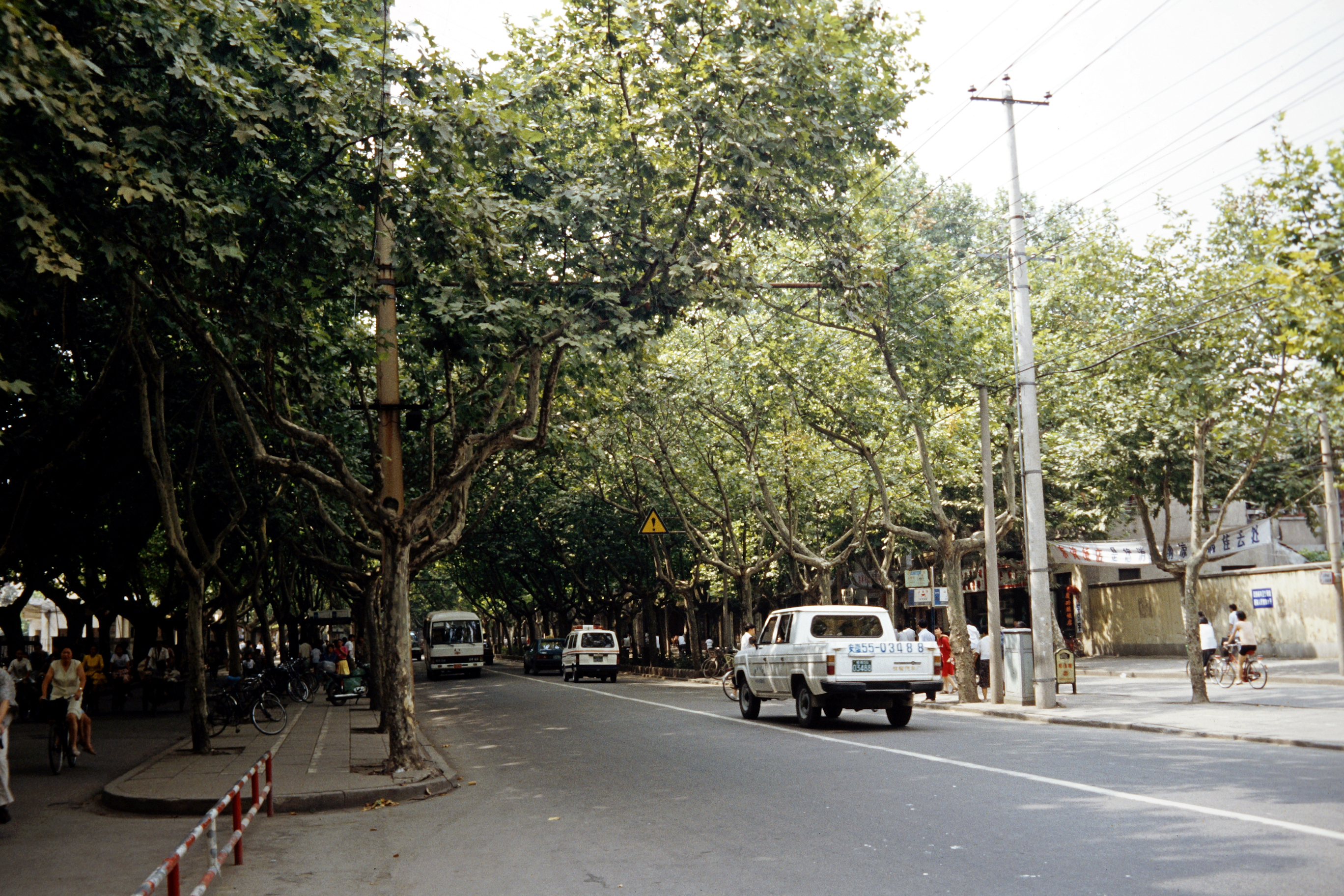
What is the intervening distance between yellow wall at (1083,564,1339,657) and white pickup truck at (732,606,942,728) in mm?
17273

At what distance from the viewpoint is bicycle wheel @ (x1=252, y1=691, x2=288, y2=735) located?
20.6 meters

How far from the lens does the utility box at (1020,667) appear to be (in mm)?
21438

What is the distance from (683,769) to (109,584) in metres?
23.4

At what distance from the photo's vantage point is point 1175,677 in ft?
93.5

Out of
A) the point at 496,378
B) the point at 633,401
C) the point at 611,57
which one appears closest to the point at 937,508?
the point at 633,401

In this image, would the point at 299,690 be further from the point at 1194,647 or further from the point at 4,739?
the point at 1194,647

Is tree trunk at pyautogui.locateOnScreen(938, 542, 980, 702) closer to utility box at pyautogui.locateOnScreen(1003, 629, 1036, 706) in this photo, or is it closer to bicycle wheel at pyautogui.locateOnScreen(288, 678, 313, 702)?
utility box at pyautogui.locateOnScreen(1003, 629, 1036, 706)

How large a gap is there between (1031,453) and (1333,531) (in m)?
8.14

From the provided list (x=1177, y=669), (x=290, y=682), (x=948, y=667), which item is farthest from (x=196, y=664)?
(x=1177, y=669)

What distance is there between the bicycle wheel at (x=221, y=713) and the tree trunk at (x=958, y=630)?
46.3ft

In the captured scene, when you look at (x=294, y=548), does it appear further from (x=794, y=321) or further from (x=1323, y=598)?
(x=1323, y=598)

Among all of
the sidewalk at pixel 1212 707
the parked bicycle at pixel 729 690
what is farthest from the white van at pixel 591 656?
the sidewalk at pixel 1212 707

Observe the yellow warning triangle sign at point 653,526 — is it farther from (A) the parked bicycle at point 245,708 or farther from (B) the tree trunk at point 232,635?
(A) the parked bicycle at point 245,708

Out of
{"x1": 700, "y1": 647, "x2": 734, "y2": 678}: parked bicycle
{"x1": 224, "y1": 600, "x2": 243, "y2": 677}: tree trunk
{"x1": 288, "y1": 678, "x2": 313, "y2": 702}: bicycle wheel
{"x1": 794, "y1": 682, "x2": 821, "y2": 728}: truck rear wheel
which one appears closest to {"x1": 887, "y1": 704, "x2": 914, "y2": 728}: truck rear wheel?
{"x1": 794, "y1": 682, "x2": 821, "y2": 728}: truck rear wheel
